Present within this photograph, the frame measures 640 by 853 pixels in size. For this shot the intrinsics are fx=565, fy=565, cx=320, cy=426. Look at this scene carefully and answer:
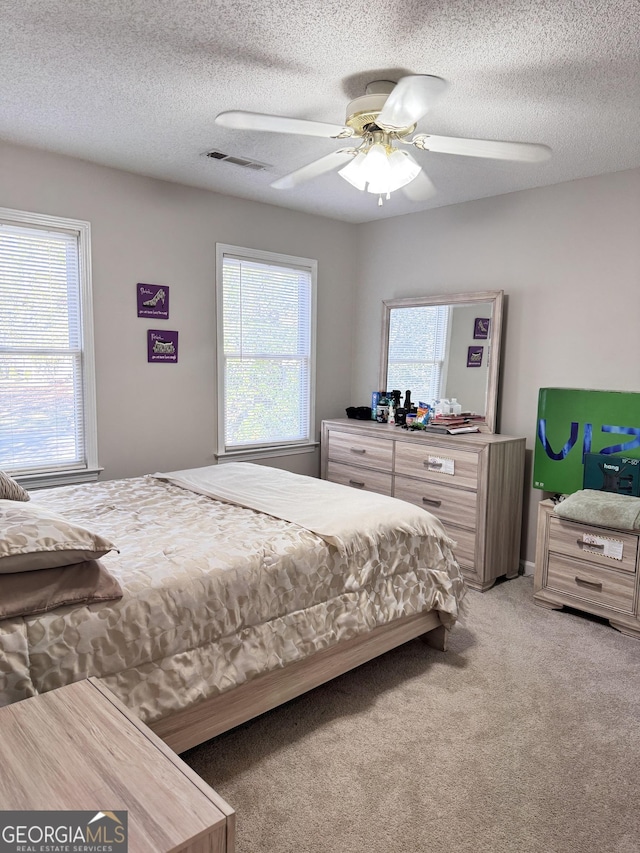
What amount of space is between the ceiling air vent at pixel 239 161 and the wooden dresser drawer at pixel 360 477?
7.28 feet

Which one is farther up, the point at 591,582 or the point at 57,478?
the point at 57,478

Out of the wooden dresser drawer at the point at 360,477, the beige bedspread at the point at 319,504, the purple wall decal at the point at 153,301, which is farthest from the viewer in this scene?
the wooden dresser drawer at the point at 360,477

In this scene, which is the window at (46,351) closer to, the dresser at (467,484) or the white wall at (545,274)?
the dresser at (467,484)

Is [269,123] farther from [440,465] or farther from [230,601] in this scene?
[440,465]

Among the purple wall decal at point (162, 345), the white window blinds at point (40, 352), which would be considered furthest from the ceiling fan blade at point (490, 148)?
the white window blinds at point (40, 352)

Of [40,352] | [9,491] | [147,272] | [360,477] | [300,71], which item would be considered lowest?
[360,477]

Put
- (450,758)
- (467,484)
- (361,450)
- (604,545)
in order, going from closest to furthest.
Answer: (450,758)
(604,545)
(467,484)
(361,450)

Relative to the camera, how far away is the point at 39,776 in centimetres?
115

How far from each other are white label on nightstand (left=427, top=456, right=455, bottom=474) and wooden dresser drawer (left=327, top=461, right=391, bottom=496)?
15.6 inches

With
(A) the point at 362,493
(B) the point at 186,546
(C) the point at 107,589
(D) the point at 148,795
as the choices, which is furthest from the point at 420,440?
(D) the point at 148,795

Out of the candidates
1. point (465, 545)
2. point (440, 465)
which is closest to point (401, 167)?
point (440, 465)

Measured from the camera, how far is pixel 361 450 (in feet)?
14.2

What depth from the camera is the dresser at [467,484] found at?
3.59m

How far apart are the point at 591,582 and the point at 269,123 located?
2.85 m
